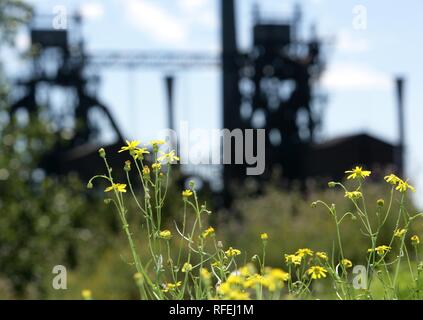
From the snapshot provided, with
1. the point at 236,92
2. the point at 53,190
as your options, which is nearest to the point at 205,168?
the point at 236,92

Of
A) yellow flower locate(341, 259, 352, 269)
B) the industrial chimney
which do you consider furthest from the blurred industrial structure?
yellow flower locate(341, 259, 352, 269)

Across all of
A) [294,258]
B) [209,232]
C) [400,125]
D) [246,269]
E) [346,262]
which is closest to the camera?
[246,269]

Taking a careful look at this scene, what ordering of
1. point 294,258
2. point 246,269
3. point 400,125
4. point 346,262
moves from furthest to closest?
1. point 400,125
2. point 346,262
3. point 294,258
4. point 246,269

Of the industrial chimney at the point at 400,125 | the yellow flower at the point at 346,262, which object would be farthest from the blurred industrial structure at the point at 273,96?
the yellow flower at the point at 346,262

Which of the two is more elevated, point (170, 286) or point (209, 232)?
point (209, 232)

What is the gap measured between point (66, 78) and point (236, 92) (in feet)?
19.1

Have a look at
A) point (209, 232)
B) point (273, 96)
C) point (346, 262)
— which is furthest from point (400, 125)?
point (209, 232)

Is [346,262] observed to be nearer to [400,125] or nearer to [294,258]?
[294,258]

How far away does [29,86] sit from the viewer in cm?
2736

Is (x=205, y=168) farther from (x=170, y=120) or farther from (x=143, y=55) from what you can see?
(x=143, y=55)

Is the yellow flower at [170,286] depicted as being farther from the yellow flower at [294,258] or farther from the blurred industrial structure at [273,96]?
the blurred industrial structure at [273,96]

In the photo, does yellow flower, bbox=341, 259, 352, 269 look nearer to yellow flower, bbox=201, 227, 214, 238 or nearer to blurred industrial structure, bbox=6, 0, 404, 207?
yellow flower, bbox=201, 227, 214, 238
